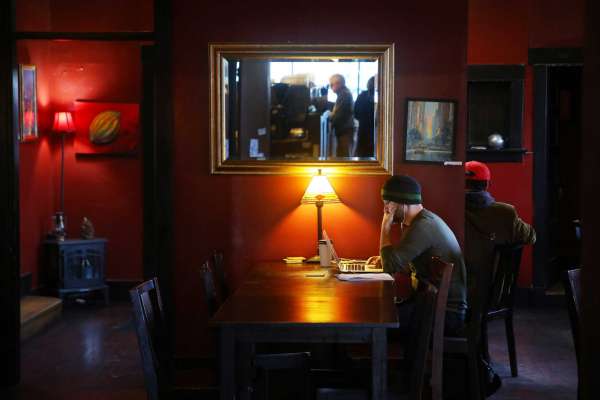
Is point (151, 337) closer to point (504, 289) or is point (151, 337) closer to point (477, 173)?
point (504, 289)

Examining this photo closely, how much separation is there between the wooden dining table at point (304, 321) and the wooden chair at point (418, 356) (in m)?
0.13

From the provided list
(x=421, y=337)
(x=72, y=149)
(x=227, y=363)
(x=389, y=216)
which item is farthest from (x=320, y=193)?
(x=72, y=149)

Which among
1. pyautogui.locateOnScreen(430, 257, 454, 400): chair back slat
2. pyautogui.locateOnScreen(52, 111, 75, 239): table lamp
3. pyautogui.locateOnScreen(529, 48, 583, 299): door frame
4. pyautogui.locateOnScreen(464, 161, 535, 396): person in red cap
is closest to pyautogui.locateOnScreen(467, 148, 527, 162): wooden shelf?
pyautogui.locateOnScreen(529, 48, 583, 299): door frame

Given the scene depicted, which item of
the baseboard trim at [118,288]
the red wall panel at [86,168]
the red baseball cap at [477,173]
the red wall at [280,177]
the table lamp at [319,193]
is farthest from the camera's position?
the baseboard trim at [118,288]

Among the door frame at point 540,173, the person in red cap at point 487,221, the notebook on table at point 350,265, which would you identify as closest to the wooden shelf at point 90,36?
the notebook on table at point 350,265

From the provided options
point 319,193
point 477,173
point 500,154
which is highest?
point 500,154

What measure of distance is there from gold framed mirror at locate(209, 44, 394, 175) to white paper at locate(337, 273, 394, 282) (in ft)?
3.07

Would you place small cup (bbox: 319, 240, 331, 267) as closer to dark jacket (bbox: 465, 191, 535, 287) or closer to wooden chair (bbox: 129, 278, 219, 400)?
dark jacket (bbox: 465, 191, 535, 287)

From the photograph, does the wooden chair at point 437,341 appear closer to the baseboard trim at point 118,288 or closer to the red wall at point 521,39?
the red wall at point 521,39

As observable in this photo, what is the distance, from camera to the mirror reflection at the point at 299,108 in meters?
5.55

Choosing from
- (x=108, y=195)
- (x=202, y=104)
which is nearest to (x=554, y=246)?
(x=108, y=195)

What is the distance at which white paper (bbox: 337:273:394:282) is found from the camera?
4696 millimetres

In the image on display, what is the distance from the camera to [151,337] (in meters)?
3.57

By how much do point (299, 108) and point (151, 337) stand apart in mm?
2489
